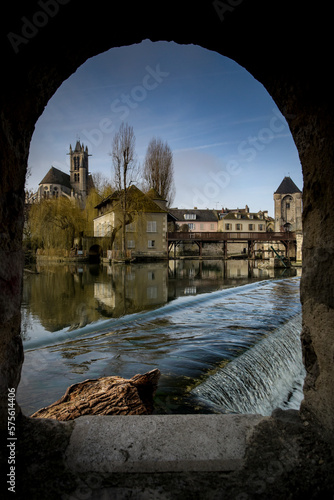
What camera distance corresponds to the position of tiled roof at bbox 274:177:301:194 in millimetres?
63000

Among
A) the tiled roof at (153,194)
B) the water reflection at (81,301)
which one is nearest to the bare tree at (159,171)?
the tiled roof at (153,194)

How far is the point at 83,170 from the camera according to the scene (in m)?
86.1

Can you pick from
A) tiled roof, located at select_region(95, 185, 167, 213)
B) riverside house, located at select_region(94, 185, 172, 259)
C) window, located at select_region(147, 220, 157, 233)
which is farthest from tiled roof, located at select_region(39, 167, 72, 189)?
window, located at select_region(147, 220, 157, 233)

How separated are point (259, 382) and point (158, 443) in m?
3.13

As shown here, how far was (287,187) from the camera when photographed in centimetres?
6391

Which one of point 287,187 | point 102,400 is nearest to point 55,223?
point 102,400

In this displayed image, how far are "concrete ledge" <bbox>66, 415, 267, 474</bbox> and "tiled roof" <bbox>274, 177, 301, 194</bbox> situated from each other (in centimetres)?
6505

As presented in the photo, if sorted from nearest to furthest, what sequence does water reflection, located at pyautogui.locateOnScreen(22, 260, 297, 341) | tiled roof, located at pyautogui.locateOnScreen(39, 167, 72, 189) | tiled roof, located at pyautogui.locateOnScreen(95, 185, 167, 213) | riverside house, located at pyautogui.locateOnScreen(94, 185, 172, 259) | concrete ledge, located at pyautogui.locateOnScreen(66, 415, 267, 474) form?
concrete ledge, located at pyautogui.locateOnScreen(66, 415, 267, 474), water reflection, located at pyautogui.locateOnScreen(22, 260, 297, 341), tiled roof, located at pyautogui.locateOnScreen(95, 185, 167, 213), riverside house, located at pyautogui.locateOnScreen(94, 185, 172, 259), tiled roof, located at pyautogui.locateOnScreen(39, 167, 72, 189)

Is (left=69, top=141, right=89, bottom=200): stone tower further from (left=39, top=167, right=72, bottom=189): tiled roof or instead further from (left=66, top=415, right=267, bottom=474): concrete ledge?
(left=66, top=415, right=267, bottom=474): concrete ledge

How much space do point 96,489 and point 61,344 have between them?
509cm

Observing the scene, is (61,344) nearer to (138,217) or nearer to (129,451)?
(129,451)

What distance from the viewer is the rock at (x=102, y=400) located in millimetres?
2693

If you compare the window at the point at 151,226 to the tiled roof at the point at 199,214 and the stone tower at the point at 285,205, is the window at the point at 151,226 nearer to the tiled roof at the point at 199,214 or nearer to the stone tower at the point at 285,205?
the tiled roof at the point at 199,214

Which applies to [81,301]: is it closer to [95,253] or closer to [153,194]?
[95,253]
